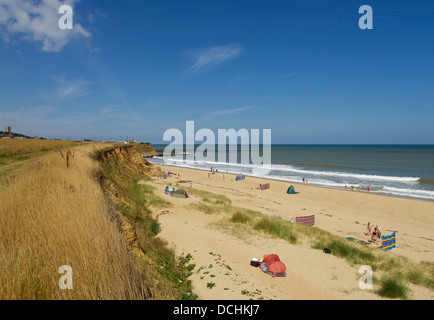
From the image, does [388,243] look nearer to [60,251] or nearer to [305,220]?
[305,220]

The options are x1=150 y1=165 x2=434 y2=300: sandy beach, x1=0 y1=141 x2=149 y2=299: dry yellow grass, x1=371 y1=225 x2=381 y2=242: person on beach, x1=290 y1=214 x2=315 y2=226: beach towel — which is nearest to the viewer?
x1=0 y1=141 x2=149 y2=299: dry yellow grass

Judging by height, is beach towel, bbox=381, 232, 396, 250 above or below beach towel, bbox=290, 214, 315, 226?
below

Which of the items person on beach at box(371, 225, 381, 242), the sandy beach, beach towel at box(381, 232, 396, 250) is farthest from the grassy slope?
person on beach at box(371, 225, 381, 242)

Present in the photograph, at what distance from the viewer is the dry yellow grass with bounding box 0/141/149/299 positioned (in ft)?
8.00

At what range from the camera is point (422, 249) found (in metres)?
14.0

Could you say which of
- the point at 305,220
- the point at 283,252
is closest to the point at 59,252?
the point at 283,252

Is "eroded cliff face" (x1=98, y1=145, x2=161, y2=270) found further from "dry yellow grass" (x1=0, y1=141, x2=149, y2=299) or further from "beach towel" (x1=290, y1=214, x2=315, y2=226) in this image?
"beach towel" (x1=290, y1=214, x2=315, y2=226)

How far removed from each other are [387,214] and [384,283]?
17.4 metres

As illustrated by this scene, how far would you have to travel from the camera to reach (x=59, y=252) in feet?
9.70
